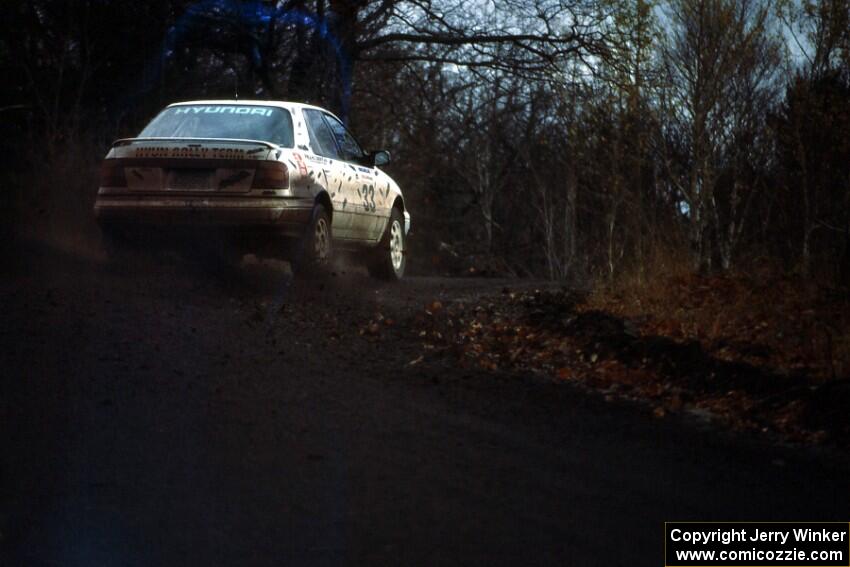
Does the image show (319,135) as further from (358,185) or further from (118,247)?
Result: (118,247)

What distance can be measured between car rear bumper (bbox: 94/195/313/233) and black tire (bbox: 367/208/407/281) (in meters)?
2.88

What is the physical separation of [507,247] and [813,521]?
36.1 m

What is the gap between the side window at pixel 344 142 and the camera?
1309 cm

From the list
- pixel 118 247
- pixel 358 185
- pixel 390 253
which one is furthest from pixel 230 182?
pixel 390 253

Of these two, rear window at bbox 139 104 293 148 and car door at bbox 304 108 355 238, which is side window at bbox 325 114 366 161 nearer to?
car door at bbox 304 108 355 238

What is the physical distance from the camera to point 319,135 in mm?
12586

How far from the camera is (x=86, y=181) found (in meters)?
17.6

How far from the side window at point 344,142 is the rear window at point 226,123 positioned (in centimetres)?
106

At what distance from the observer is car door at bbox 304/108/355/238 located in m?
12.2

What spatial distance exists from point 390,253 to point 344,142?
5.03 feet

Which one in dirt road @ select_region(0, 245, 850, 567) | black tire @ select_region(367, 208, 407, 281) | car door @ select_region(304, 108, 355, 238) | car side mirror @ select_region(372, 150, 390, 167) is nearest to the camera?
dirt road @ select_region(0, 245, 850, 567)

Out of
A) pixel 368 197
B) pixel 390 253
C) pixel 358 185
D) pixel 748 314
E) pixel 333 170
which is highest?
pixel 333 170

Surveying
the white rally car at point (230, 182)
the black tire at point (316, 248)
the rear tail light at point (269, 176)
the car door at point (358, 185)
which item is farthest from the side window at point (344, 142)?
the rear tail light at point (269, 176)

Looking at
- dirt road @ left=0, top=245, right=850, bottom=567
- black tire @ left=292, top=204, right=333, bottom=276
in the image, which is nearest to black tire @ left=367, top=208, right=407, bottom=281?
black tire @ left=292, top=204, right=333, bottom=276
